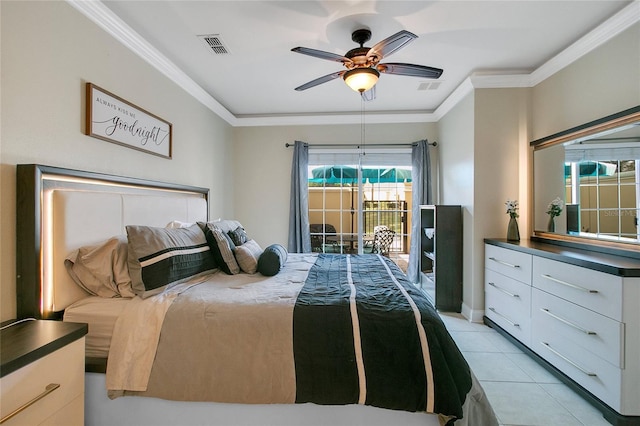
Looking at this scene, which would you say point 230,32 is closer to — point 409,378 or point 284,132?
point 284,132

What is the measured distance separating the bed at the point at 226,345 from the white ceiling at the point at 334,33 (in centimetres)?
137

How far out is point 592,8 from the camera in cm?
198

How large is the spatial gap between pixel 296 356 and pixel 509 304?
7.42 feet

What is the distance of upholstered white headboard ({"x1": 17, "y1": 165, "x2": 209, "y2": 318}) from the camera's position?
142 centimetres

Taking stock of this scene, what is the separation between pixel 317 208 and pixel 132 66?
2.94m

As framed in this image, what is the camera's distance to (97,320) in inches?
58.4

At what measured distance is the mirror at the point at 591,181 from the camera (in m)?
1.98

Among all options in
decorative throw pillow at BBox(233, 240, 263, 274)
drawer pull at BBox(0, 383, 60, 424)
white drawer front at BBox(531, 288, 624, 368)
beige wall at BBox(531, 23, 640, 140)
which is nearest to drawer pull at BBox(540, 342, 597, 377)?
white drawer front at BBox(531, 288, 624, 368)

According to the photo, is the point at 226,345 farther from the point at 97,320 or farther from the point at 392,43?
the point at 392,43

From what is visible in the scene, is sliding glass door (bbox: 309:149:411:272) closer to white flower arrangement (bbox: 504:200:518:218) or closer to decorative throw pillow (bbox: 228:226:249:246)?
white flower arrangement (bbox: 504:200:518:218)

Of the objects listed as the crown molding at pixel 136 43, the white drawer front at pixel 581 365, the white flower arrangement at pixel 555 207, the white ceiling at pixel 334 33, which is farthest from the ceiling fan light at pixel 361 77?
the white drawer front at pixel 581 365

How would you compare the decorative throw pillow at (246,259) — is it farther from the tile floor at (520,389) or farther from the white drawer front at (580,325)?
the white drawer front at (580,325)

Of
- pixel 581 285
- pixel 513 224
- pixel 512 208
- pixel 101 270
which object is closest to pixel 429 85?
pixel 512 208

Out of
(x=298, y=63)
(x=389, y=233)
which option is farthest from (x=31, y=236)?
(x=389, y=233)
